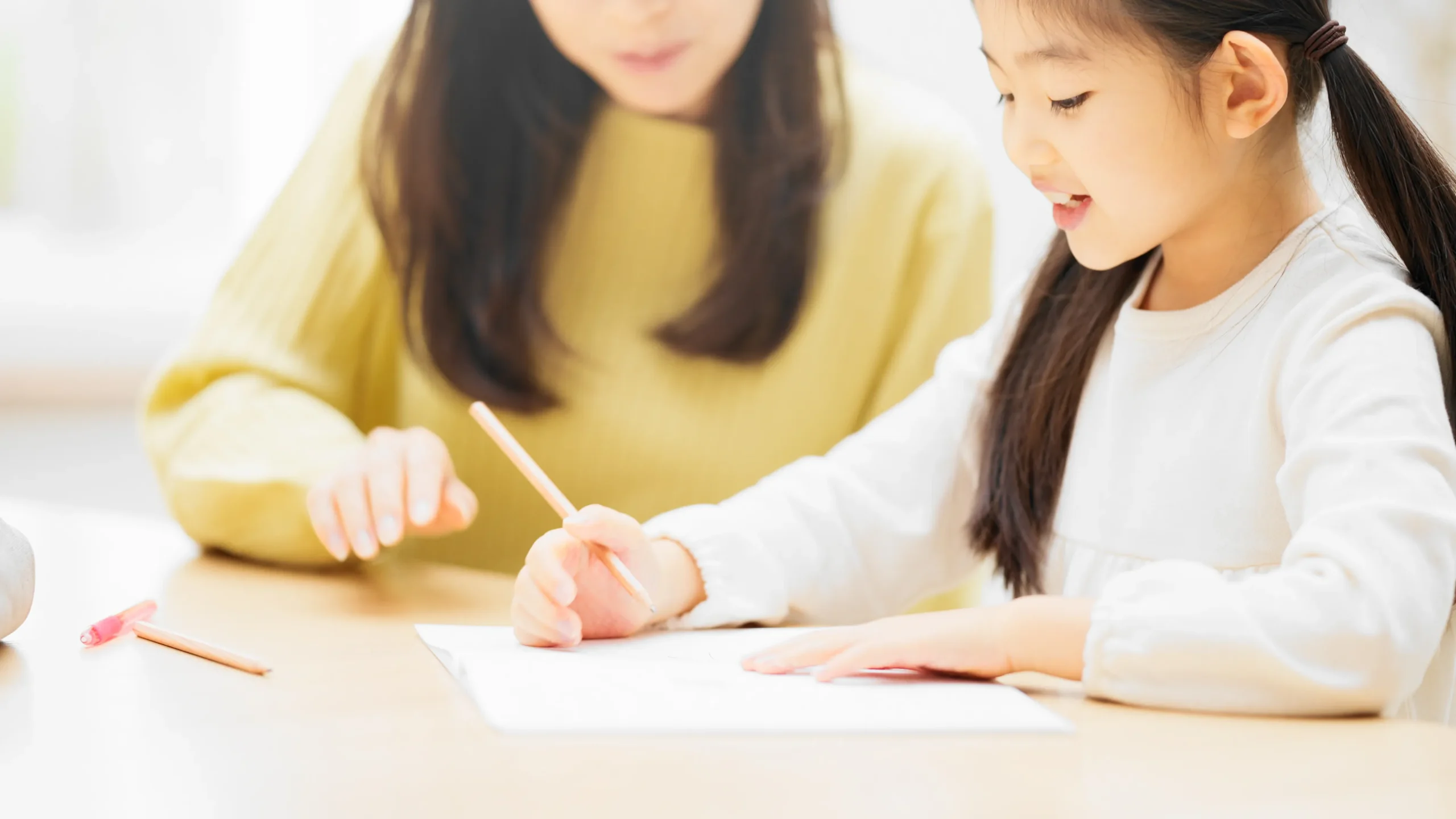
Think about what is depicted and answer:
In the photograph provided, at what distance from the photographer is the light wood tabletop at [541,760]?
434mm

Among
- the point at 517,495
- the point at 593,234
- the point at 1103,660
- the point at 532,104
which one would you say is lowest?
the point at 517,495

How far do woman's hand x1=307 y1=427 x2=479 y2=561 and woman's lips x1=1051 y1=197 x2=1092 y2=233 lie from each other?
0.40m

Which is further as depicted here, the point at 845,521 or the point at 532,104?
the point at 532,104

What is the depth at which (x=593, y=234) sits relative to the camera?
120cm

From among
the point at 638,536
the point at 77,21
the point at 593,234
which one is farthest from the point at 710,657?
the point at 77,21

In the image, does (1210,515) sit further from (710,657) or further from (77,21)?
(77,21)

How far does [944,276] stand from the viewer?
114 centimetres

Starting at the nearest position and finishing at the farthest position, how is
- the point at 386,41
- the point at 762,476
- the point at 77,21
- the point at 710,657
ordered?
the point at 710,657, the point at 762,476, the point at 386,41, the point at 77,21

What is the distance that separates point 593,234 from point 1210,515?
2.12ft

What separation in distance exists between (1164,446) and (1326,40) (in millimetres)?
221

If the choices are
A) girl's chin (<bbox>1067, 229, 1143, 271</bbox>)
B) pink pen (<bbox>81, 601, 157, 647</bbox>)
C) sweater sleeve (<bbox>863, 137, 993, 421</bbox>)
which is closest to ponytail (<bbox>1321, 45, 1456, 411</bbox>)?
girl's chin (<bbox>1067, 229, 1143, 271</bbox>)

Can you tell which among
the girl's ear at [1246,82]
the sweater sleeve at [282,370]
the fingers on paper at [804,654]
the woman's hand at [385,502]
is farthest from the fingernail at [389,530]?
the girl's ear at [1246,82]

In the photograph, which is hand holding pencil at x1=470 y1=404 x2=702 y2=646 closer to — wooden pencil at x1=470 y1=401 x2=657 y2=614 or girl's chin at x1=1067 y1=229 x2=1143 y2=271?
wooden pencil at x1=470 y1=401 x2=657 y2=614

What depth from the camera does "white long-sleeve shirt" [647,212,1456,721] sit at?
0.55 metres
